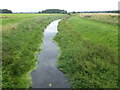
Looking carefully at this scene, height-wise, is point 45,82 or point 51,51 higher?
point 51,51

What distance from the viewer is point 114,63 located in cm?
1171

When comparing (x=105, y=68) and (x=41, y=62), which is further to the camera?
(x=41, y=62)

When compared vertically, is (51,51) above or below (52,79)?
above

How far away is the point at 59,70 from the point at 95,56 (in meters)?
3.46

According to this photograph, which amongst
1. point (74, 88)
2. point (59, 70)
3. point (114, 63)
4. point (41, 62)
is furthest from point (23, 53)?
point (114, 63)

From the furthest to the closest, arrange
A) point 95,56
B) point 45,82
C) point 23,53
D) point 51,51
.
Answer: point 51,51
point 23,53
point 95,56
point 45,82

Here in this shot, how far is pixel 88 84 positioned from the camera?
9125mm

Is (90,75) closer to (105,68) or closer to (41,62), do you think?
(105,68)

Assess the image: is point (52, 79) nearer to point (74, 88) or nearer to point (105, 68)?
point (74, 88)

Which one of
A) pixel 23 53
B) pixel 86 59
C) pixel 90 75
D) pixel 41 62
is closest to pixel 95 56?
pixel 86 59

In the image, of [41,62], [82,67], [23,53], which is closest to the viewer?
[82,67]

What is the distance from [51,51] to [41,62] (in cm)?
348

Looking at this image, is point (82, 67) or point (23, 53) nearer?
point (82, 67)

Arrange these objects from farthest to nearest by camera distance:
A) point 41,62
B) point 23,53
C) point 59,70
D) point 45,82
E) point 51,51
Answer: point 51,51 < point 23,53 < point 41,62 < point 59,70 < point 45,82
